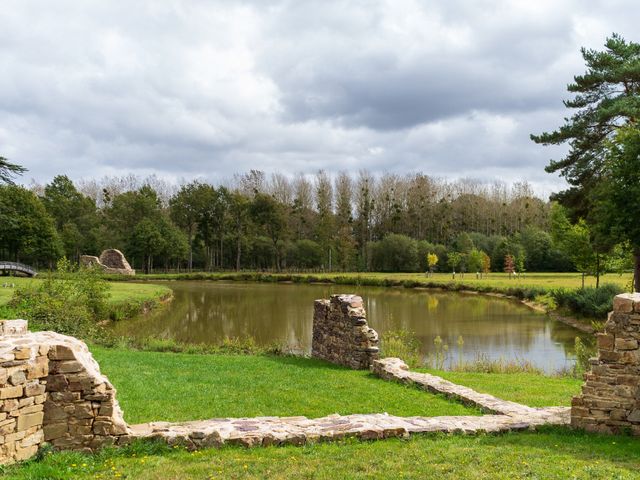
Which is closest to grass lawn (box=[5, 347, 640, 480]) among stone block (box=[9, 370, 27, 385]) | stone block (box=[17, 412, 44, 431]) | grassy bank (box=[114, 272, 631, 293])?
stone block (box=[17, 412, 44, 431])

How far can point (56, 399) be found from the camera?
749cm

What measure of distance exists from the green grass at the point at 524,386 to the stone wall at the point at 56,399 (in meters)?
9.51

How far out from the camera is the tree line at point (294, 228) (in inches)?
2810

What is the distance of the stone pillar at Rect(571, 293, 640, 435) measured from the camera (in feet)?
28.4

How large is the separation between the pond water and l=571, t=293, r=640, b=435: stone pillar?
1076cm

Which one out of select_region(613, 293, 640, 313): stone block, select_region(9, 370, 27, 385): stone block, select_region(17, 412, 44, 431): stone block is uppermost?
select_region(613, 293, 640, 313): stone block

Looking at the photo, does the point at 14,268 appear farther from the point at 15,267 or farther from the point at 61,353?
the point at 61,353

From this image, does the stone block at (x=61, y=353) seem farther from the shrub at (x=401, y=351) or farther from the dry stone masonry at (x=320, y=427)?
the shrub at (x=401, y=351)

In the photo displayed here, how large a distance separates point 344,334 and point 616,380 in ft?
32.8

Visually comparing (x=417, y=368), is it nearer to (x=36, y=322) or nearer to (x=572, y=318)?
(x=36, y=322)

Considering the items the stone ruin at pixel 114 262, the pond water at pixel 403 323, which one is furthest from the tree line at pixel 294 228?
the pond water at pixel 403 323

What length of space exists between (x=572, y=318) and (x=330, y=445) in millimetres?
29205

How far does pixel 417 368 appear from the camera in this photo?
17500 millimetres

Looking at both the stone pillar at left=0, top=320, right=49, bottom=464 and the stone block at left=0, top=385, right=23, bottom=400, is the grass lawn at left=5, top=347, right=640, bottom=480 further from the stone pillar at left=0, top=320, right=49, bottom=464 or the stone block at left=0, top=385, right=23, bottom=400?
the stone block at left=0, top=385, right=23, bottom=400
